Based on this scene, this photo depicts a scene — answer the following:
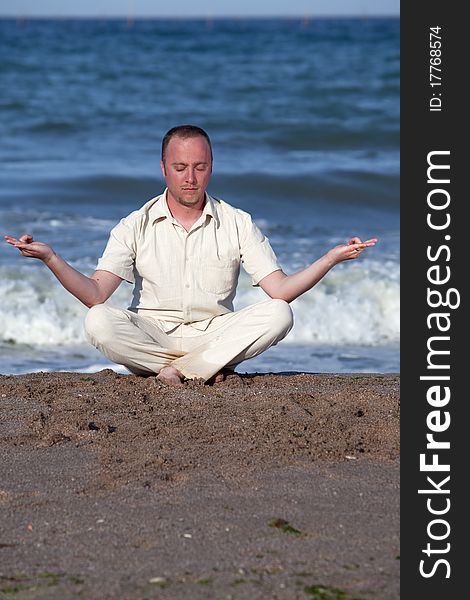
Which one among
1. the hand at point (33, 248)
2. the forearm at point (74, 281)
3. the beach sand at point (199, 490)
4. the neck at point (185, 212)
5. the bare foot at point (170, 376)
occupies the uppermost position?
the neck at point (185, 212)

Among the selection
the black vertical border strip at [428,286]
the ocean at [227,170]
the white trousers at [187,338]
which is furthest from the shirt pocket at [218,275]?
the ocean at [227,170]

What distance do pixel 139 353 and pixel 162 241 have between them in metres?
0.57

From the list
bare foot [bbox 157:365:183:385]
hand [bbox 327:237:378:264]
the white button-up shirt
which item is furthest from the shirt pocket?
hand [bbox 327:237:378:264]

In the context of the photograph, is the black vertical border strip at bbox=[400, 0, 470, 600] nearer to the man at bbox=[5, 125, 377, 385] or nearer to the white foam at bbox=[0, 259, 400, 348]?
the man at bbox=[5, 125, 377, 385]

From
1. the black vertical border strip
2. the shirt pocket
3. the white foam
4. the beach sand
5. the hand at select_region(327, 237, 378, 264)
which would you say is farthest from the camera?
the white foam

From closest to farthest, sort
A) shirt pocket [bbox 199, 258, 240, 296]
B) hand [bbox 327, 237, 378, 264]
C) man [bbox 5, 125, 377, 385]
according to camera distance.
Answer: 1. hand [bbox 327, 237, 378, 264]
2. man [bbox 5, 125, 377, 385]
3. shirt pocket [bbox 199, 258, 240, 296]

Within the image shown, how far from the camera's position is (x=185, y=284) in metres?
5.38

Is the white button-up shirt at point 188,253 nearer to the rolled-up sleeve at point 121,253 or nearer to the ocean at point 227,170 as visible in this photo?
the rolled-up sleeve at point 121,253

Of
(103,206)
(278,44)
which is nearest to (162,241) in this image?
(103,206)

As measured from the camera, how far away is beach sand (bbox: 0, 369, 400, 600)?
313cm

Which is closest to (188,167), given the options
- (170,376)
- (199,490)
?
(170,376)

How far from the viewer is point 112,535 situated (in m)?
3.44

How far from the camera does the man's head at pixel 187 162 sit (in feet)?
16.9

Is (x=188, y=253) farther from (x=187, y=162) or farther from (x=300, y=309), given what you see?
(x=300, y=309)
